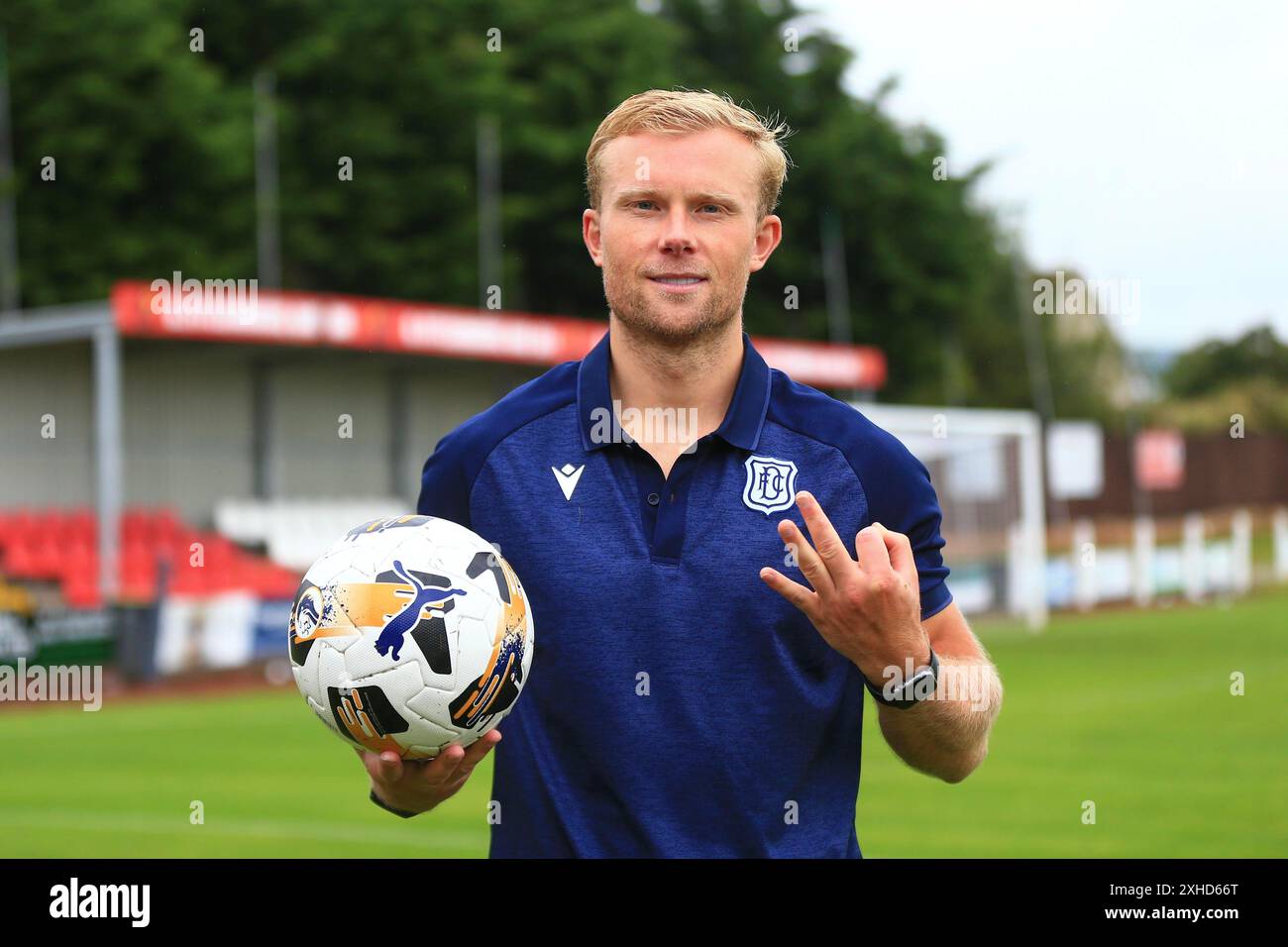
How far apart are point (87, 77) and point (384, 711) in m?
35.9

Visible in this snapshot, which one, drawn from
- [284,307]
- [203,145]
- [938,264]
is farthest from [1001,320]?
[284,307]

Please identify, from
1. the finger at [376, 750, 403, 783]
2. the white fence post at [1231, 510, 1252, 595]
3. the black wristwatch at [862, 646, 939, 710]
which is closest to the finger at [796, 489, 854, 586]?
the black wristwatch at [862, 646, 939, 710]

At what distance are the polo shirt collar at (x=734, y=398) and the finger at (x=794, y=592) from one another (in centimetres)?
43

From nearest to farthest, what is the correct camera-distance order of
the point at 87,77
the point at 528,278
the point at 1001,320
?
the point at 87,77 < the point at 528,278 < the point at 1001,320

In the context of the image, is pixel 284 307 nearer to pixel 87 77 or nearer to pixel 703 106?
pixel 87 77

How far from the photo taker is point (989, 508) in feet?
107

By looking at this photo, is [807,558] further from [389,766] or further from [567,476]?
[389,766]

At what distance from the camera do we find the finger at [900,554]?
11.7 ft

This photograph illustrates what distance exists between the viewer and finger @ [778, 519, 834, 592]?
3490 mm

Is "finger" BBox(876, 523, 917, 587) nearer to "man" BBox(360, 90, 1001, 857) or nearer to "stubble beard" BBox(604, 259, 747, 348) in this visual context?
"man" BBox(360, 90, 1001, 857)

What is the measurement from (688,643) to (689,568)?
162 millimetres

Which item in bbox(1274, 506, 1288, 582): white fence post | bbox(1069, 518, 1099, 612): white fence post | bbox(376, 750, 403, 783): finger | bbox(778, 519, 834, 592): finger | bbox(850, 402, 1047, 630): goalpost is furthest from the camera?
bbox(1274, 506, 1288, 582): white fence post

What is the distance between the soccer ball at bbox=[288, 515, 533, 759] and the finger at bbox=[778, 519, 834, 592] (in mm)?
644

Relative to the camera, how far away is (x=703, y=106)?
3855 millimetres
